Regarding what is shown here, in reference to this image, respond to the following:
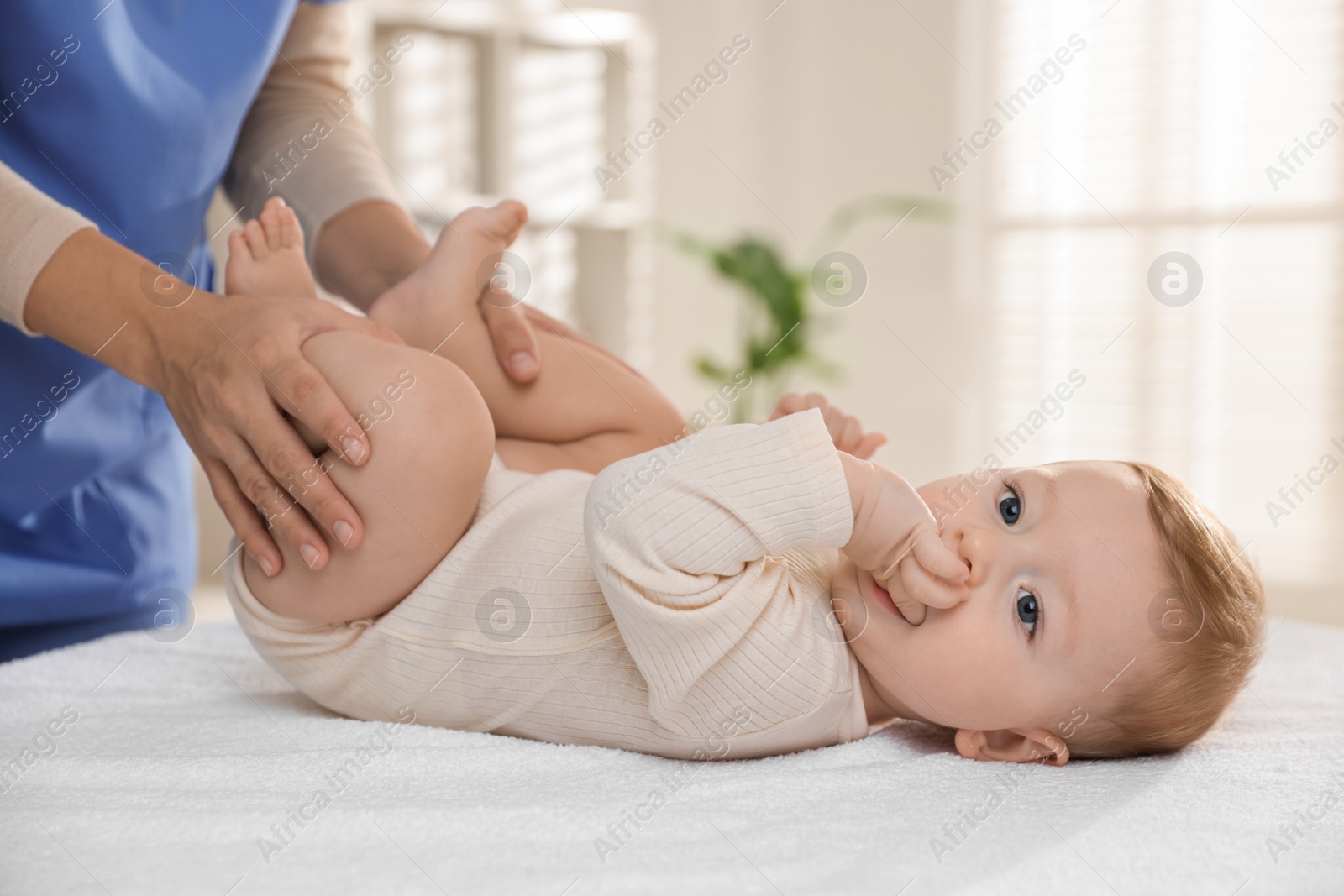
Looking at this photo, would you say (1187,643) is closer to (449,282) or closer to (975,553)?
(975,553)

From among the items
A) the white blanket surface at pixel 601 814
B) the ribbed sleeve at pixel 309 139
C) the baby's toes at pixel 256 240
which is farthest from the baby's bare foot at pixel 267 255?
the white blanket surface at pixel 601 814

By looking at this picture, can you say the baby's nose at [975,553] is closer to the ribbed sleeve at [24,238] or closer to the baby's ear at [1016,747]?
the baby's ear at [1016,747]

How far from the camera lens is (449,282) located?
41.4 inches

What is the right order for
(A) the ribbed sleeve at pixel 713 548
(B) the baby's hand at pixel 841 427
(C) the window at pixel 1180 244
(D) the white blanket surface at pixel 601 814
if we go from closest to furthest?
(D) the white blanket surface at pixel 601 814, (A) the ribbed sleeve at pixel 713 548, (B) the baby's hand at pixel 841 427, (C) the window at pixel 1180 244

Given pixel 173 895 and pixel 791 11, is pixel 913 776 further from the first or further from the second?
pixel 791 11

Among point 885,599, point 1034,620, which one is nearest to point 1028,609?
point 1034,620

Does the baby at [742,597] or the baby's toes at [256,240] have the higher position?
the baby's toes at [256,240]

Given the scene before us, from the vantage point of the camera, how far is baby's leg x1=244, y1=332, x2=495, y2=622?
87 cm

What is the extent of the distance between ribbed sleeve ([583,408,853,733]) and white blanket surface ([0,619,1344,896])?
65mm

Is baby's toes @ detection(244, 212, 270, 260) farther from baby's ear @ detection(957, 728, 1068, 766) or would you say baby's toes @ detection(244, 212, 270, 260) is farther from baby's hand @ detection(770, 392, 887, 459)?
baby's ear @ detection(957, 728, 1068, 766)

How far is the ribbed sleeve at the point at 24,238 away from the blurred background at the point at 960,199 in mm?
1915

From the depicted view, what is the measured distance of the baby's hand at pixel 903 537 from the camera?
87 centimetres

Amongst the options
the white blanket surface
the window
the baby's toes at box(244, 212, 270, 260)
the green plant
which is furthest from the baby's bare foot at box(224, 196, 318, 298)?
the window

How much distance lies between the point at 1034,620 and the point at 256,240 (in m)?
0.79
